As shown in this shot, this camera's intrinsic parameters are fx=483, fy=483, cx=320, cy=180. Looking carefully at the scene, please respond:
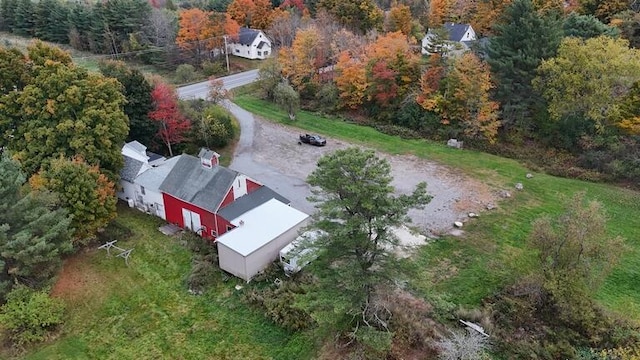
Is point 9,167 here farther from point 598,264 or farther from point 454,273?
point 598,264

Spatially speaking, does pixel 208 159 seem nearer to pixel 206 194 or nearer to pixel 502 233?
pixel 206 194

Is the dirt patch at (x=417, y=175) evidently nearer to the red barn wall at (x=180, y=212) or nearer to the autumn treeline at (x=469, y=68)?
the autumn treeline at (x=469, y=68)

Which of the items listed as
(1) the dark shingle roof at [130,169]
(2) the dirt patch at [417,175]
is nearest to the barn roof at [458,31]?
(2) the dirt patch at [417,175]

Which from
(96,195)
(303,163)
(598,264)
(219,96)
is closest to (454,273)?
(598,264)

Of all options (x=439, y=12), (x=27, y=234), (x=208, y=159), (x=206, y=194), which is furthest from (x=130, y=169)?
(x=439, y=12)

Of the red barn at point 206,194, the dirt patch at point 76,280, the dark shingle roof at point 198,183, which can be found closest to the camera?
the dirt patch at point 76,280

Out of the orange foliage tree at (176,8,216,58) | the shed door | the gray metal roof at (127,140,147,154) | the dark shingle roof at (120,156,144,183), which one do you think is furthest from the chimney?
the orange foliage tree at (176,8,216,58)

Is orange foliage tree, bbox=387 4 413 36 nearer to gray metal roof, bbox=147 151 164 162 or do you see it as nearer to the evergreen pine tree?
gray metal roof, bbox=147 151 164 162
